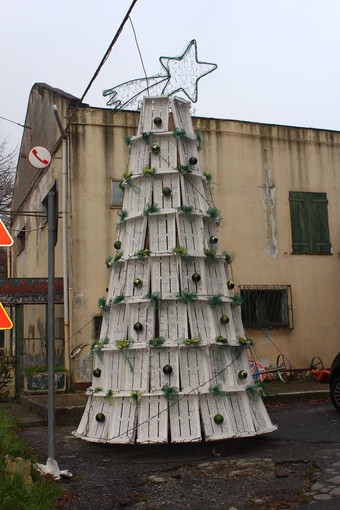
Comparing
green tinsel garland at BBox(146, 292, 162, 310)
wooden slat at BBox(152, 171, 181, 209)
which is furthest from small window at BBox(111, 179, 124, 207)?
green tinsel garland at BBox(146, 292, 162, 310)

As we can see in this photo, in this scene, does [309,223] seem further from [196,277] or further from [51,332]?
[51,332]

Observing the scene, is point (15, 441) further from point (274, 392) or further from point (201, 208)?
point (274, 392)

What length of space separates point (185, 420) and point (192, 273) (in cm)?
186

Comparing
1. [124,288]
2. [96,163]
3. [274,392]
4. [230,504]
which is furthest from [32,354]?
[230,504]

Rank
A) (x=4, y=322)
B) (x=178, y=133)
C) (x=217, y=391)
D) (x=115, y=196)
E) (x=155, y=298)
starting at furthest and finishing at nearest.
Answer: (x=115, y=196)
(x=178, y=133)
(x=155, y=298)
(x=217, y=391)
(x=4, y=322)

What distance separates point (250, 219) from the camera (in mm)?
15828

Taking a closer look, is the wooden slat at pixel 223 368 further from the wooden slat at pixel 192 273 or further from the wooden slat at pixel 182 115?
the wooden slat at pixel 182 115

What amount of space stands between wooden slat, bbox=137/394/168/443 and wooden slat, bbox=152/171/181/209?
2.55 meters

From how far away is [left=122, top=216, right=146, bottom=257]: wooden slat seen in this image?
7957 millimetres

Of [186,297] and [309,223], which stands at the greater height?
[309,223]

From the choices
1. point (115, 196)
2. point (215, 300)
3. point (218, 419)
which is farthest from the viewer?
point (115, 196)

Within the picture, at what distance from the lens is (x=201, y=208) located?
823 centimetres

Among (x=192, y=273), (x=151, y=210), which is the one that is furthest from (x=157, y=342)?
(x=151, y=210)

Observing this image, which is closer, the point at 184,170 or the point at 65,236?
the point at 184,170
